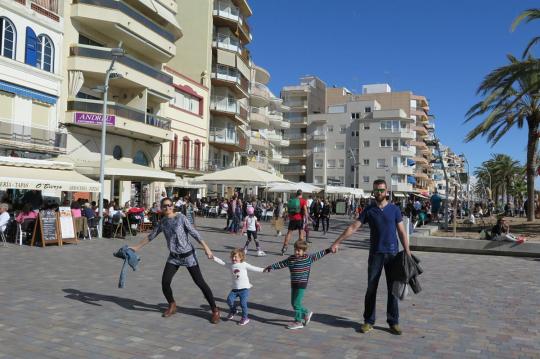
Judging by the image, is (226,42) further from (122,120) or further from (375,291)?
(375,291)

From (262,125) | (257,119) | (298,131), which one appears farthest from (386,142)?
(257,119)

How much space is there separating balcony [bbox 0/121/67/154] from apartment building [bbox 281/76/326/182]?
61.5 metres

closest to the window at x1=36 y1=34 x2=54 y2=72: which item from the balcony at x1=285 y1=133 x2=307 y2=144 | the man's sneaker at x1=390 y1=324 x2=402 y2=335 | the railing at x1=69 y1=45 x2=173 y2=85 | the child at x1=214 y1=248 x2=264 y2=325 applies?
the railing at x1=69 y1=45 x2=173 y2=85

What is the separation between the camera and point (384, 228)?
6.27 metres

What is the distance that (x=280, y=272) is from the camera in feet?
35.9

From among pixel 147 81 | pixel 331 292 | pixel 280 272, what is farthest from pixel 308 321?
pixel 147 81

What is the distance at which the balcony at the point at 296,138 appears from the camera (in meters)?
86.6

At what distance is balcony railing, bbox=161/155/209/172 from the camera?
3838 centimetres

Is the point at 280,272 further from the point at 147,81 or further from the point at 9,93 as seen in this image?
the point at 147,81

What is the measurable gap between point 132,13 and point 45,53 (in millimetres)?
6744

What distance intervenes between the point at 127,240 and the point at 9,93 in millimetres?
10787

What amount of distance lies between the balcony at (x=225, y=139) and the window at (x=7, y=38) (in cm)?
2400

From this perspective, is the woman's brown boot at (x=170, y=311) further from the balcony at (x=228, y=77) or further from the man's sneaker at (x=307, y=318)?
the balcony at (x=228, y=77)

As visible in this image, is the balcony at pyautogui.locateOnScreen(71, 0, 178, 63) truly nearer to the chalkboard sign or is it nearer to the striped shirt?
the chalkboard sign
